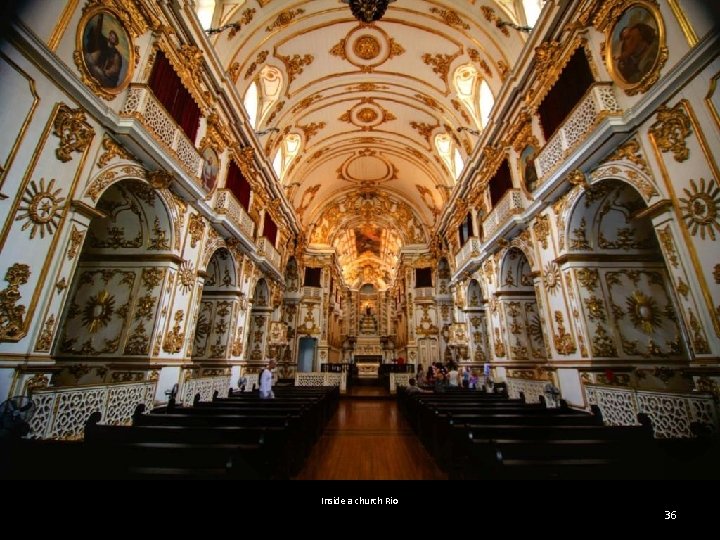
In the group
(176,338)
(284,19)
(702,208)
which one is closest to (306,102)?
(284,19)

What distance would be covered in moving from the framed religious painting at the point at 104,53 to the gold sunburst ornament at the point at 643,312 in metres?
10.7

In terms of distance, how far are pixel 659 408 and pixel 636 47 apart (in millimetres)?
5883

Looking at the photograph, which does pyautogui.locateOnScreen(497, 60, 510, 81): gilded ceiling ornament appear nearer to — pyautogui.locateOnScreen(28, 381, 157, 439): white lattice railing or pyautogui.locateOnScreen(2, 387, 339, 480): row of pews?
pyautogui.locateOnScreen(2, 387, 339, 480): row of pews

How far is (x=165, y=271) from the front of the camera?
21.6 feet

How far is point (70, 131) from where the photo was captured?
440cm

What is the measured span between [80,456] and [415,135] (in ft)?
55.6

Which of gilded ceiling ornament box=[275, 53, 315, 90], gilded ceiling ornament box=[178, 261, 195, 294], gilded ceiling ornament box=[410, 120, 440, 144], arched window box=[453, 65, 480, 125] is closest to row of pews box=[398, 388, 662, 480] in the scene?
gilded ceiling ornament box=[178, 261, 195, 294]

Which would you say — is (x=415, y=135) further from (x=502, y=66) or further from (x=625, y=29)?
(x=625, y=29)

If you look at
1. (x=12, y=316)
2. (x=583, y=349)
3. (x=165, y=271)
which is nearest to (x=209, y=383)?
(x=165, y=271)

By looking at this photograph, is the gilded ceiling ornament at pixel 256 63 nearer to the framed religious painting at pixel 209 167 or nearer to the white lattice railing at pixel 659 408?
the framed religious painting at pixel 209 167

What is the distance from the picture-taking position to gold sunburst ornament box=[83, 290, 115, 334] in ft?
20.4

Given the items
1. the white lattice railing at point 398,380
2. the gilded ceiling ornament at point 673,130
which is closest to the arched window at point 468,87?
the gilded ceiling ornament at point 673,130

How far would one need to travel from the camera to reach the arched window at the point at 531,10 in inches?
325

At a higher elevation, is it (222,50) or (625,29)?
(222,50)
